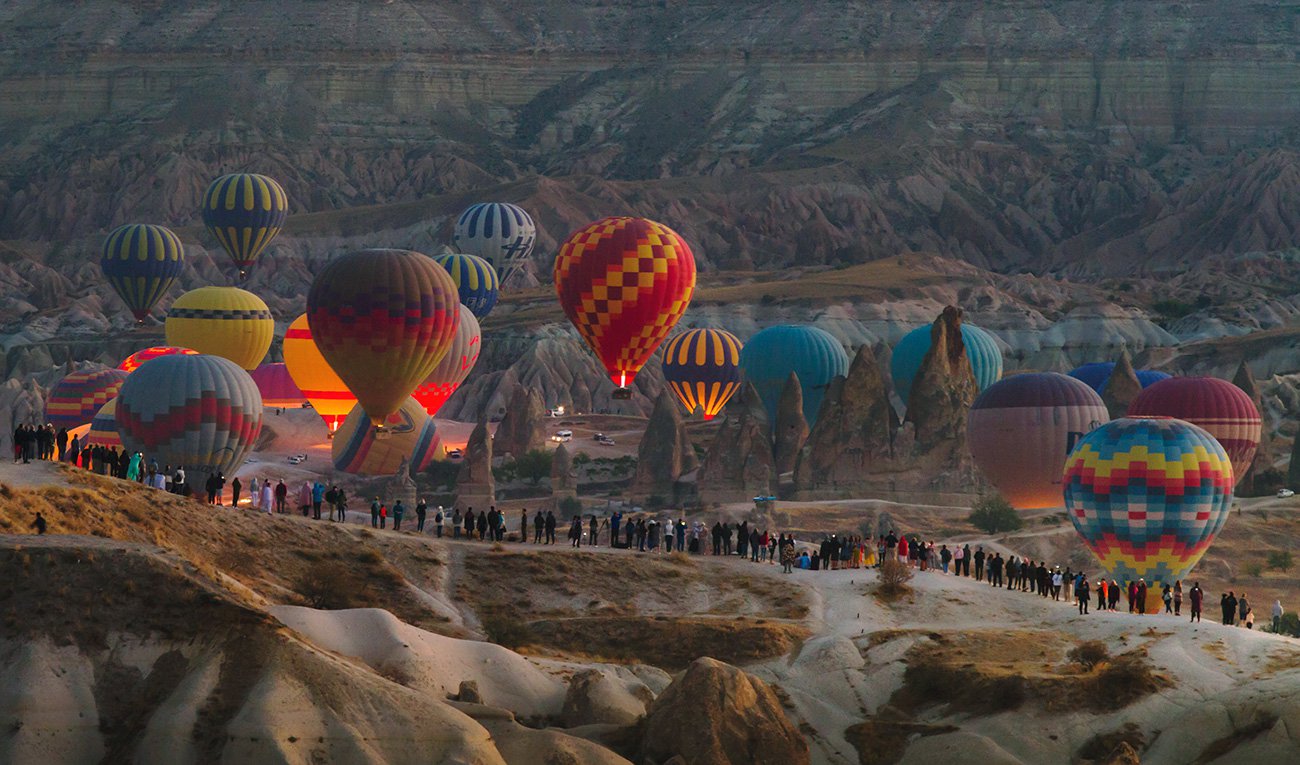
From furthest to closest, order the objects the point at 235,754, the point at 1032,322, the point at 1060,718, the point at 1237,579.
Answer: the point at 1032,322 → the point at 1237,579 → the point at 1060,718 → the point at 235,754

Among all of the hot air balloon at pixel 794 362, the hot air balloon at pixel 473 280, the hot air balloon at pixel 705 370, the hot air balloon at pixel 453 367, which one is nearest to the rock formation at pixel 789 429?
the hot air balloon at pixel 794 362

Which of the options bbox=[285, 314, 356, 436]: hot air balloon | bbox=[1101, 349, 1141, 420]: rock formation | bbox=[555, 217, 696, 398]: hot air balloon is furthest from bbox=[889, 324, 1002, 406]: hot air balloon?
bbox=[285, 314, 356, 436]: hot air balloon

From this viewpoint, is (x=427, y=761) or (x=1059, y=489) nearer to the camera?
(x=427, y=761)

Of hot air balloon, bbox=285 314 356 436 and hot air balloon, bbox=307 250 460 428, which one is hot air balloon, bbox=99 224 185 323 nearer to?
hot air balloon, bbox=285 314 356 436

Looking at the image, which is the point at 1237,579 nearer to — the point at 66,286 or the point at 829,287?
the point at 829,287

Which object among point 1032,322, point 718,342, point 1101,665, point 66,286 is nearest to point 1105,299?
point 1032,322

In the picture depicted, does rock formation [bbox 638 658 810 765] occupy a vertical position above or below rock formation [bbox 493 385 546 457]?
below
